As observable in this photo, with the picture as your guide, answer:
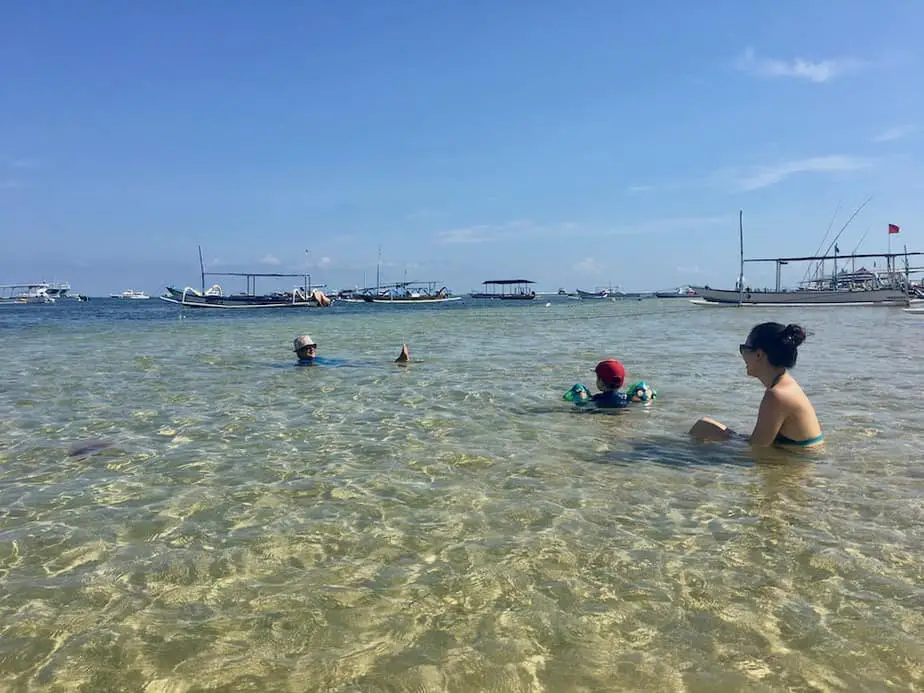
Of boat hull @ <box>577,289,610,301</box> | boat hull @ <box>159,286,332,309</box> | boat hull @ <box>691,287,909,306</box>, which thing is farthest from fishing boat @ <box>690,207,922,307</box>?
boat hull @ <box>577,289,610,301</box>

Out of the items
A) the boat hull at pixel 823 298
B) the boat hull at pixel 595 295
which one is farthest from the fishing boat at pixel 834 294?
the boat hull at pixel 595 295

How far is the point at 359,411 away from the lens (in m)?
9.41

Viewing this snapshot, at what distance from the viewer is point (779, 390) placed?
640 cm

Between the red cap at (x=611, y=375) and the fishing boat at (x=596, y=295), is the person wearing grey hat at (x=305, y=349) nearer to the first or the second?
the red cap at (x=611, y=375)

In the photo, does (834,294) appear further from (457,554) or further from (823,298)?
(457,554)

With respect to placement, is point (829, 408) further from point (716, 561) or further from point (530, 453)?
point (716, 561)

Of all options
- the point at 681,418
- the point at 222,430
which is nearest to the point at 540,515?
the point at 681,418

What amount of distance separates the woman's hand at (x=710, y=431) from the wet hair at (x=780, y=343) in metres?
1.04

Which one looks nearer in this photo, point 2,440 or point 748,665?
point 748,665

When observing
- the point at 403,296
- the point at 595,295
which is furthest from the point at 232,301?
the point at 595,295

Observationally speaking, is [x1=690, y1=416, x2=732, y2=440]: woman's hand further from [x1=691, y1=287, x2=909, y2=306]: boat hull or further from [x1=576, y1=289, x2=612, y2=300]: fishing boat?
[x1=576, y1=289, x2=612, y2=300]: fishing boat

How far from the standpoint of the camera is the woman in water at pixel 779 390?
622 cm

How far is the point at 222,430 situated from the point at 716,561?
21.0 ft

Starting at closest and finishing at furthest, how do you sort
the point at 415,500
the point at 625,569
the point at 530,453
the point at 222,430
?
the point at 625,569, the point at 415,500, the point at 530,453, the point at 222,430
